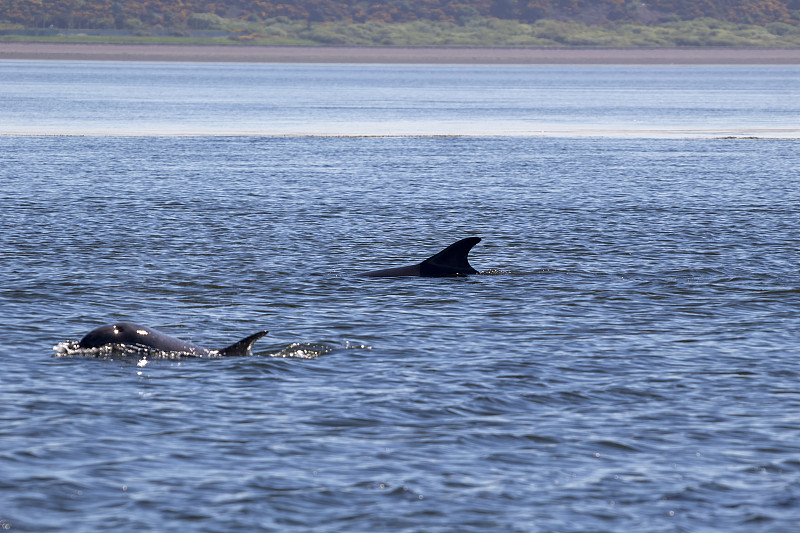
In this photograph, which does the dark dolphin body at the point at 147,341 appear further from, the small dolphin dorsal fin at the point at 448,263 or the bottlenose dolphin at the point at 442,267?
the small dolphin dorsal fin at the point at 448,263

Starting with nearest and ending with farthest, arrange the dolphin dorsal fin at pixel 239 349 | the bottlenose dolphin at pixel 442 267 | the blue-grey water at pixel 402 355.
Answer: the blue-grey water at pixel 402 355
the dolphin dorsal fin at pixel 239 349
the bottlenose dolphin at pixel 442 267

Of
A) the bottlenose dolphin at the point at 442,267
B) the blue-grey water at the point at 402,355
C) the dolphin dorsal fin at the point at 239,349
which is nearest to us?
the blue-grey water at the point at 402,355

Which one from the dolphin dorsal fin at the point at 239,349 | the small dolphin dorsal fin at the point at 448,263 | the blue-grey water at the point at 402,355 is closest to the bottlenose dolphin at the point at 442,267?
the small dolphin dorsal fin at the point at 448,263

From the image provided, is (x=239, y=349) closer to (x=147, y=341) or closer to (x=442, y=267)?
(x=147, y=341)

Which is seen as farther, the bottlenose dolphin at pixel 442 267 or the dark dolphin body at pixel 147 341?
the bottlenose dolphin at pixel 442 267

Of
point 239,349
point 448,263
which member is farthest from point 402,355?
point 448,263

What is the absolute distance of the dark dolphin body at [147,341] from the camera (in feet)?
60.2

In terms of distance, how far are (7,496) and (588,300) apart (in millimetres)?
13719

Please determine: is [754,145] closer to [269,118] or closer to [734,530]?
[269,118]

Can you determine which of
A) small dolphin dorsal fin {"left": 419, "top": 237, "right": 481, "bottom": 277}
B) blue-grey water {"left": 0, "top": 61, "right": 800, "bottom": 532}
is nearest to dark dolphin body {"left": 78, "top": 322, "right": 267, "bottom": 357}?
blue-grey water {"left": 0, "top": 61, "right": 800, "bottom": 532}

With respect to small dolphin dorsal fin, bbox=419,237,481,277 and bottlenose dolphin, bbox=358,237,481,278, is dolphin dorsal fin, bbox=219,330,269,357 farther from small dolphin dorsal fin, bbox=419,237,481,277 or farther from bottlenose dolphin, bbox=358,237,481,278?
small dolphin dorsal fin, bbox=419,237,481,277

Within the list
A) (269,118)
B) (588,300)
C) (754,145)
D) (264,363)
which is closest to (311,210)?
(588,300)

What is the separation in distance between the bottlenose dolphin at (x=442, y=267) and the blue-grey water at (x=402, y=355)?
0.79 m

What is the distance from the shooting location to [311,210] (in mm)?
38406
